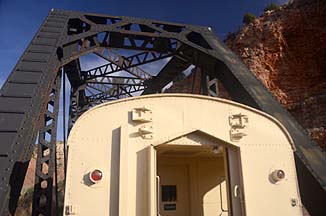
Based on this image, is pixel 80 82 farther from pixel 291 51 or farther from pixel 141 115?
pixel 291 51

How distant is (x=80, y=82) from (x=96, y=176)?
1039cm

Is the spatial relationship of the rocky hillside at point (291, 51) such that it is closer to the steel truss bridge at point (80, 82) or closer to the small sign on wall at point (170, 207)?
the steel truss bridge at point (80, 82)

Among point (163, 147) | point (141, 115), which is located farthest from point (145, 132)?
point (163, 147)

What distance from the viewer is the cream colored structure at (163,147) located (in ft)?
14.1

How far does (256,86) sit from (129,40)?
5.06 m

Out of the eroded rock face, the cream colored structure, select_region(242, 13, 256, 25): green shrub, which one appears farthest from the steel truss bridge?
select_region(242, 13, 256, 25): green shrub

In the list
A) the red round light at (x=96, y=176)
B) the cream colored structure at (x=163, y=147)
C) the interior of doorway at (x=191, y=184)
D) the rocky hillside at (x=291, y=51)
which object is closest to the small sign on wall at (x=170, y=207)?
the interior of doorway at (x=191, y=184)

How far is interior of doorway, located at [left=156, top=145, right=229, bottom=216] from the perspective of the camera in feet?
22.9

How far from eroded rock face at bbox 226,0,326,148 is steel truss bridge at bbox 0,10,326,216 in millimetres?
11372

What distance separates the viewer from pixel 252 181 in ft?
15.6

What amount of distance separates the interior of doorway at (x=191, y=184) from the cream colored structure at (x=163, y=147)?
2030 mm

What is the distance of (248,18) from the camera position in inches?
1025

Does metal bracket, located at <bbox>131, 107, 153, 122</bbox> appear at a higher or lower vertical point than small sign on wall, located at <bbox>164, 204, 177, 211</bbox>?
higher

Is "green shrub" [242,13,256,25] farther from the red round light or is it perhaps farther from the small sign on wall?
the red round light
